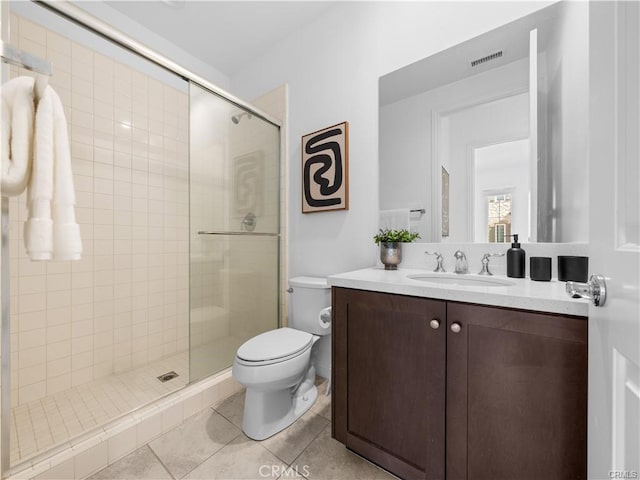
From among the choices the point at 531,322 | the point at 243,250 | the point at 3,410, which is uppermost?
the point at 243,250

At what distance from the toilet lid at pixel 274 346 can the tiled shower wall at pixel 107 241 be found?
1127 mm

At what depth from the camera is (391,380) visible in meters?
0.99

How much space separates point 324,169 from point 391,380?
4.30ft

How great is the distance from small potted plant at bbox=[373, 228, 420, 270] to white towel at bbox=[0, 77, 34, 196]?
1.41 meters

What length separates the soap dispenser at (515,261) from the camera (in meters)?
1.13

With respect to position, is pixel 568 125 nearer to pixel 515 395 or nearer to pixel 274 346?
pixel 515 395

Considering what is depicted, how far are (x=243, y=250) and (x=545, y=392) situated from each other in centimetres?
169

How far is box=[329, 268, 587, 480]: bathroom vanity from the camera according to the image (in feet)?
2.34

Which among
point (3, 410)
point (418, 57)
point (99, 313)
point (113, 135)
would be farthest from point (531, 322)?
point (113, 135)

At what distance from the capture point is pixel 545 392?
0.73 metres

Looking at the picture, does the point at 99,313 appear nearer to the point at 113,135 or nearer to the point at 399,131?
the point at 113,135

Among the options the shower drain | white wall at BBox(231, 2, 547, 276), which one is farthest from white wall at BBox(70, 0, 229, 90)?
the shower drain

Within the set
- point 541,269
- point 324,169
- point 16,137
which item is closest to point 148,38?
point 324,169

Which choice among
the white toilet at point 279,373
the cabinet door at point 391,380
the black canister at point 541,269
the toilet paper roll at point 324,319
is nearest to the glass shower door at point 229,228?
the white toilet at point 279,373
